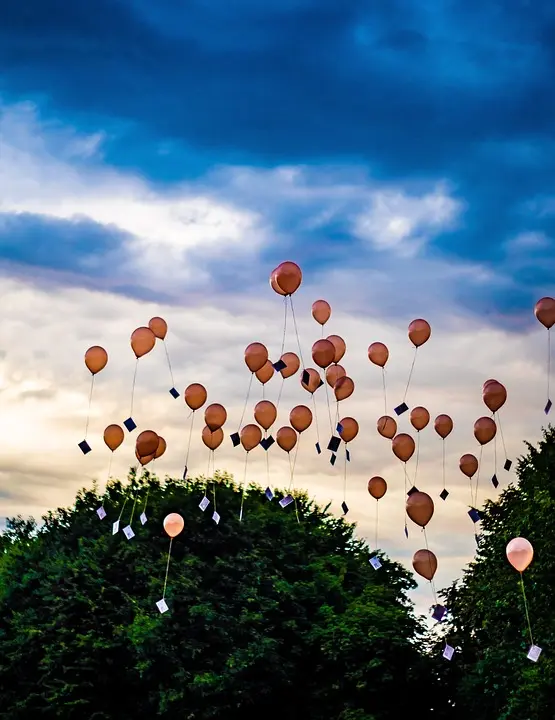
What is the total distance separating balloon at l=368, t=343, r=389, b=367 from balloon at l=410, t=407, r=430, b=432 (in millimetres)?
1147

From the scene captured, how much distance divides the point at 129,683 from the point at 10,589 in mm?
4144

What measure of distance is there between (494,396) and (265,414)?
366 cm

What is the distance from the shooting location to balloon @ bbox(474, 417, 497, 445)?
62.1ft

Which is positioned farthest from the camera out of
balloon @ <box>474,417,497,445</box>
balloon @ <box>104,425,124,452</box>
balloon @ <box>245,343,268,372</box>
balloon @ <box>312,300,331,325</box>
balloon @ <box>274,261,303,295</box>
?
balloon @ <box>104,425,124,452</box>

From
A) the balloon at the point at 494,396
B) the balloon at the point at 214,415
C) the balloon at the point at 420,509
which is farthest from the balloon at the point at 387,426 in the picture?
→ the balloon at the point at 214,415

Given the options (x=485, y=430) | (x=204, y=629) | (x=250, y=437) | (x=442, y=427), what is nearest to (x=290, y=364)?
(x=250, y=437)

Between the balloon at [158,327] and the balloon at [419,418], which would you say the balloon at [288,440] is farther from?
the balloon at [158,327]

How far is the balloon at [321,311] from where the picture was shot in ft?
60.7

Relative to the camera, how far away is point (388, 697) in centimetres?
2562

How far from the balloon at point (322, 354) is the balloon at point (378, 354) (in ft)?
6.94

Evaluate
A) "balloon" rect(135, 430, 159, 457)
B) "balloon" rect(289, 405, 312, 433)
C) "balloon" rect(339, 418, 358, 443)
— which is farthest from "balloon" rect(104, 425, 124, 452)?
"balloon" rect(339, 418, 358, 443)

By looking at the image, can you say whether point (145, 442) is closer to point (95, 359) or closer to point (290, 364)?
Answer: point (95, 359)

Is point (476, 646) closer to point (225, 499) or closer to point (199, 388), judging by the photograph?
point (225, 499)

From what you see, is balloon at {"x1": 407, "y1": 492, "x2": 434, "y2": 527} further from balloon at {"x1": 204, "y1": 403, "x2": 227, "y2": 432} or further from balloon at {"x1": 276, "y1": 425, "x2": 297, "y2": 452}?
balloon at {"x1": 204, "y1": 403, "x2": 227, "y2": 432}
